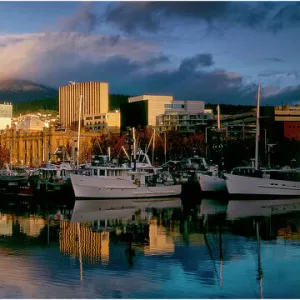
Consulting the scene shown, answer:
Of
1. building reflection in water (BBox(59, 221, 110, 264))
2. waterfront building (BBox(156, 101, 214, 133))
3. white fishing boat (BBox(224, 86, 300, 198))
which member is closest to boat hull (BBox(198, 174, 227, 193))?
white fishing boat (BBox(224, 86, 300, 198))

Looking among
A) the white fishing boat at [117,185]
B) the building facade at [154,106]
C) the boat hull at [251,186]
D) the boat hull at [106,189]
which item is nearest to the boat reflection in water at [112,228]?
the boat hull at [106,189]

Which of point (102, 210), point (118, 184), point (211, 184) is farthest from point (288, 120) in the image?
point (102, 210)

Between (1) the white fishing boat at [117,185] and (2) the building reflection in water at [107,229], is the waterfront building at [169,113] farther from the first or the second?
(2) the building reflection in water at [107,229]

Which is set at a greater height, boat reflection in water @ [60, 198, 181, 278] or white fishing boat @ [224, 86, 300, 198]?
white fishing boat @ [224, 86, 300, 198]

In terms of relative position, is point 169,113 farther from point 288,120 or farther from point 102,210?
point 102,210

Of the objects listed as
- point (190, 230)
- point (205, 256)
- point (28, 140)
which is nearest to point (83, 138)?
point (28, 140)

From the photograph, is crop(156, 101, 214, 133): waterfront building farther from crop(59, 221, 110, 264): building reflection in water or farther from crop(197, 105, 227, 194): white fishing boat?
crop(59, 221, 110, 264): building reflection in water

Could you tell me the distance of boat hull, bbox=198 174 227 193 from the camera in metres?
75.5

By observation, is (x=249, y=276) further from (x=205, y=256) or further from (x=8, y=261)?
(x=8, y=261)

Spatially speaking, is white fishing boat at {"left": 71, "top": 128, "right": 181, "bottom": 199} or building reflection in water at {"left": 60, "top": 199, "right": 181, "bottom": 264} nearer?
building reflection in water at {"left": 60, "top": 199, "right": 181, "bottom": 264}

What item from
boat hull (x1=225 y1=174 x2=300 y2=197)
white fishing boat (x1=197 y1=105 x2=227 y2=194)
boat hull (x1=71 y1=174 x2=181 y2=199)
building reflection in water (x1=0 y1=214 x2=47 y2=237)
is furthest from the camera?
white fishing boat (x1=197 y1=105 x2=227 y2=194)

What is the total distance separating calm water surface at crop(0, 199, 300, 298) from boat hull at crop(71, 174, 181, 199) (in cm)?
994

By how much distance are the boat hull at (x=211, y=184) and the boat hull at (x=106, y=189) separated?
6.90m

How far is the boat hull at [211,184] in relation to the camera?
75.5 metres
